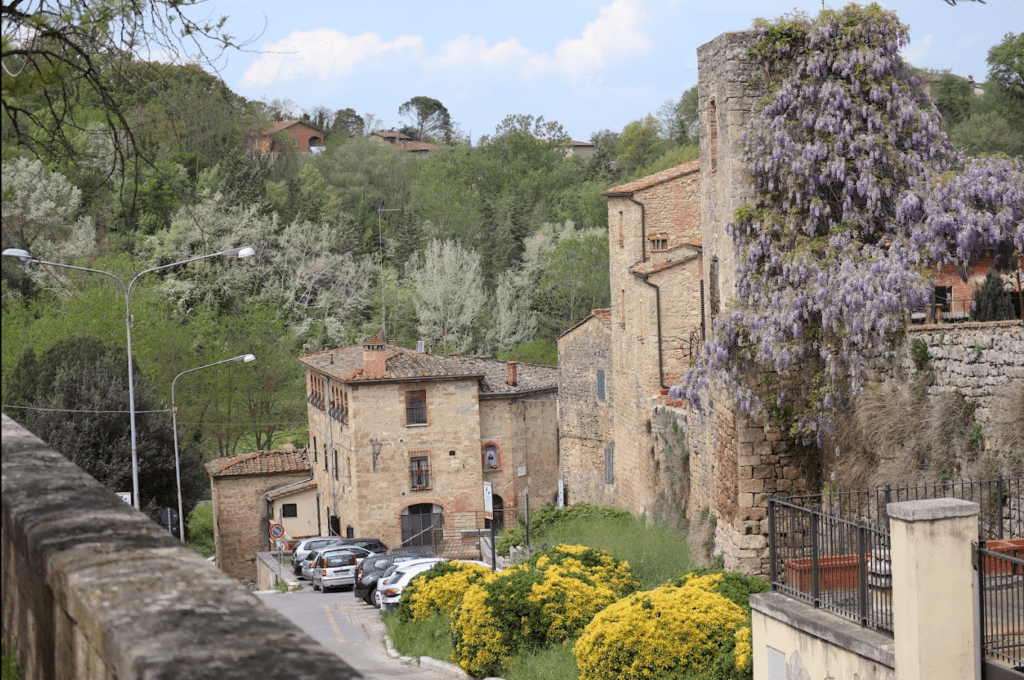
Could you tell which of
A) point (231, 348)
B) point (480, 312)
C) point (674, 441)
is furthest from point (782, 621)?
point (480, 312)

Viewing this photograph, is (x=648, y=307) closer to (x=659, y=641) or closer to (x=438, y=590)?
(x=438, y=590)

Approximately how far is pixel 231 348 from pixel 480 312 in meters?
14.4

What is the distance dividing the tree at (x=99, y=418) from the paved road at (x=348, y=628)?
377 inches

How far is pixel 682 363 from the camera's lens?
3097 cm

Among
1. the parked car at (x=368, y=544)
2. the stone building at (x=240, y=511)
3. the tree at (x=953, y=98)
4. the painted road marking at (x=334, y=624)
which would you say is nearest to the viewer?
the painted road marking at (x=334, y=624)

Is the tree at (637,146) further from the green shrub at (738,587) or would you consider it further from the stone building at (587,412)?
the green shrub at (738,587)

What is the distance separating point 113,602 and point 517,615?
14795mm

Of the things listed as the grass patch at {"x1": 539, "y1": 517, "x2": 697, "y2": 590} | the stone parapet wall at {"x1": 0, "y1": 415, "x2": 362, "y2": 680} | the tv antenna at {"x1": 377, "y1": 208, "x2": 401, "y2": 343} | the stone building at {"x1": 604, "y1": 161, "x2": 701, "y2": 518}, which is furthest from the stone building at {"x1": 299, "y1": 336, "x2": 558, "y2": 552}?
the stone parapet wall at {"x1": 0, "y1": 415, "x2": 362, "y2": 680}

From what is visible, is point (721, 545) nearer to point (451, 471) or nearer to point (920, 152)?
point (920, 152)

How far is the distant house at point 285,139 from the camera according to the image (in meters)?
76.0

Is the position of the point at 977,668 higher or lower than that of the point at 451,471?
higher

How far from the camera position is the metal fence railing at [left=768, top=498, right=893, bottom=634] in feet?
34.1

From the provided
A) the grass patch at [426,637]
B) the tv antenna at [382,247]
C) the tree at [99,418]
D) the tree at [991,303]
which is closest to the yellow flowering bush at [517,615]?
the grass patch at [426,637]

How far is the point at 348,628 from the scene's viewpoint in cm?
2409
